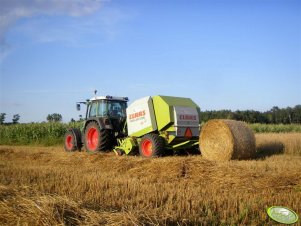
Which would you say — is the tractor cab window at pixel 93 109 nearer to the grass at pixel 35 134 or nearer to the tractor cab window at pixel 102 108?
the tractor cab window at pixel 102 108

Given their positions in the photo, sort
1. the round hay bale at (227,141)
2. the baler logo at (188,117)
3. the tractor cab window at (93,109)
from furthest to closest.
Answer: the tractor cab window at (93,109) < the baler logo at (188,117) < the round hay bale at (227,141)

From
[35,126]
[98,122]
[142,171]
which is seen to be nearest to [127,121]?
[98,122]

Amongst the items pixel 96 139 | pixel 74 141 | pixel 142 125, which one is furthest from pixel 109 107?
pixel 74 141

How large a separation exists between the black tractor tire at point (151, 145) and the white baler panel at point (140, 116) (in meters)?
0.36

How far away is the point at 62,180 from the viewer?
7.14 meters

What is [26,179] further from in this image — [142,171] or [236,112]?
[236,112]

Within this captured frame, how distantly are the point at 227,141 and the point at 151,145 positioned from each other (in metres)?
2.11

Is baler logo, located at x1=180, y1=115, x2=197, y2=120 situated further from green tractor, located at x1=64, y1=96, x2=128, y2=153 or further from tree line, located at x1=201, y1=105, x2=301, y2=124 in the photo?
tree line, located at x1=201, y1=105, x2=301, y2=124

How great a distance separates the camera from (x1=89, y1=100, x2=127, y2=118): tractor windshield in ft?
41.5

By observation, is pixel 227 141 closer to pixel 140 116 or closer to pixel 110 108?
pixel 140 116

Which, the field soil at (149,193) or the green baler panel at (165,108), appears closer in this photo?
the field soil at (149,193)

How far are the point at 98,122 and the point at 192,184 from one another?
592 centimetres

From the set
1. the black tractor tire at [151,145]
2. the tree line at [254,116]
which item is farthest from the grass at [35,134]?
the tree line at [254,116]

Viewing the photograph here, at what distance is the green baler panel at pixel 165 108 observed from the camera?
35.3ft
